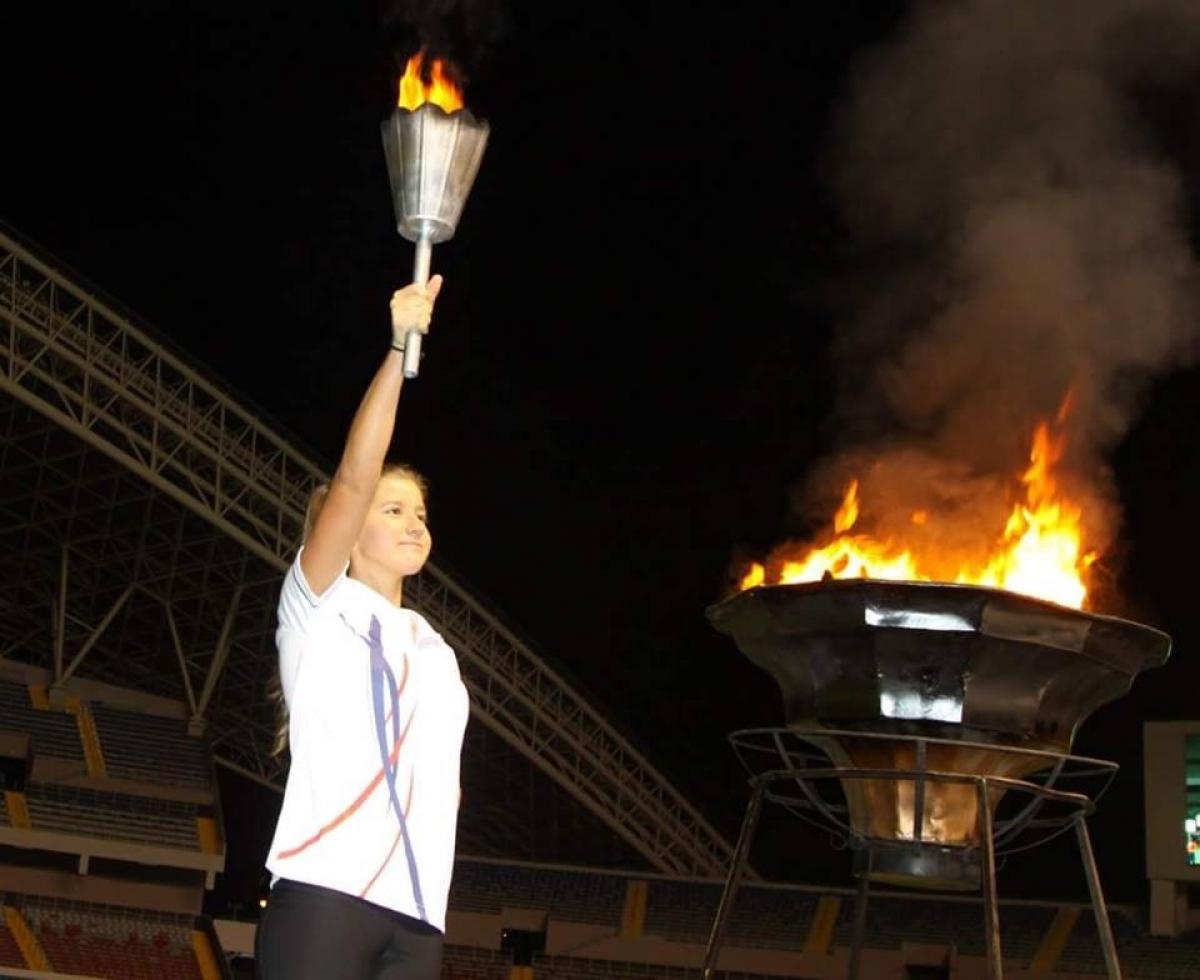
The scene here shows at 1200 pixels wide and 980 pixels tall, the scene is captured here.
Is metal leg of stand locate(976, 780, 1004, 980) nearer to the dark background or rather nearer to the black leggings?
the black leggings

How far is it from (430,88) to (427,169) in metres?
0.35

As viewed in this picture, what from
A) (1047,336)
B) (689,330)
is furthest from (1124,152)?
(689,330)

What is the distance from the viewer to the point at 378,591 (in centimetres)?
309

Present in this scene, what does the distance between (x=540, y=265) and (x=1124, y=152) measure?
58.3 feet

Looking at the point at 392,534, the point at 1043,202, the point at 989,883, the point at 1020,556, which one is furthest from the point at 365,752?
the point at 1043,202

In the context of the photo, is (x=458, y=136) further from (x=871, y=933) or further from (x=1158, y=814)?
(x=871, y=933)

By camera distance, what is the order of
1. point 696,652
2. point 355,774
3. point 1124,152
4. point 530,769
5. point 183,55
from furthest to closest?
point 530,769 → point 696,652 → point 183,55 → point 1124,152 → point 355,774

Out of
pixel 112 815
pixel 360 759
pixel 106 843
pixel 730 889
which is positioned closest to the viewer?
pixel 360 759

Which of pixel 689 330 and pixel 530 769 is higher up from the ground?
pixel 689 330

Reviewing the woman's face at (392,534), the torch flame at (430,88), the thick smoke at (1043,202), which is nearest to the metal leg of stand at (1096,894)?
the thick smoke at (1043,202)

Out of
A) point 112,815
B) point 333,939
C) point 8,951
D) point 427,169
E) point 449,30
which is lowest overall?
point 333,939

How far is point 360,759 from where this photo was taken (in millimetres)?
2807

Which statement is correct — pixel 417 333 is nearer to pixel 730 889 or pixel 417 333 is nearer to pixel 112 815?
pixel 730 889

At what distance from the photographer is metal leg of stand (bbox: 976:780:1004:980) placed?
520 cm
